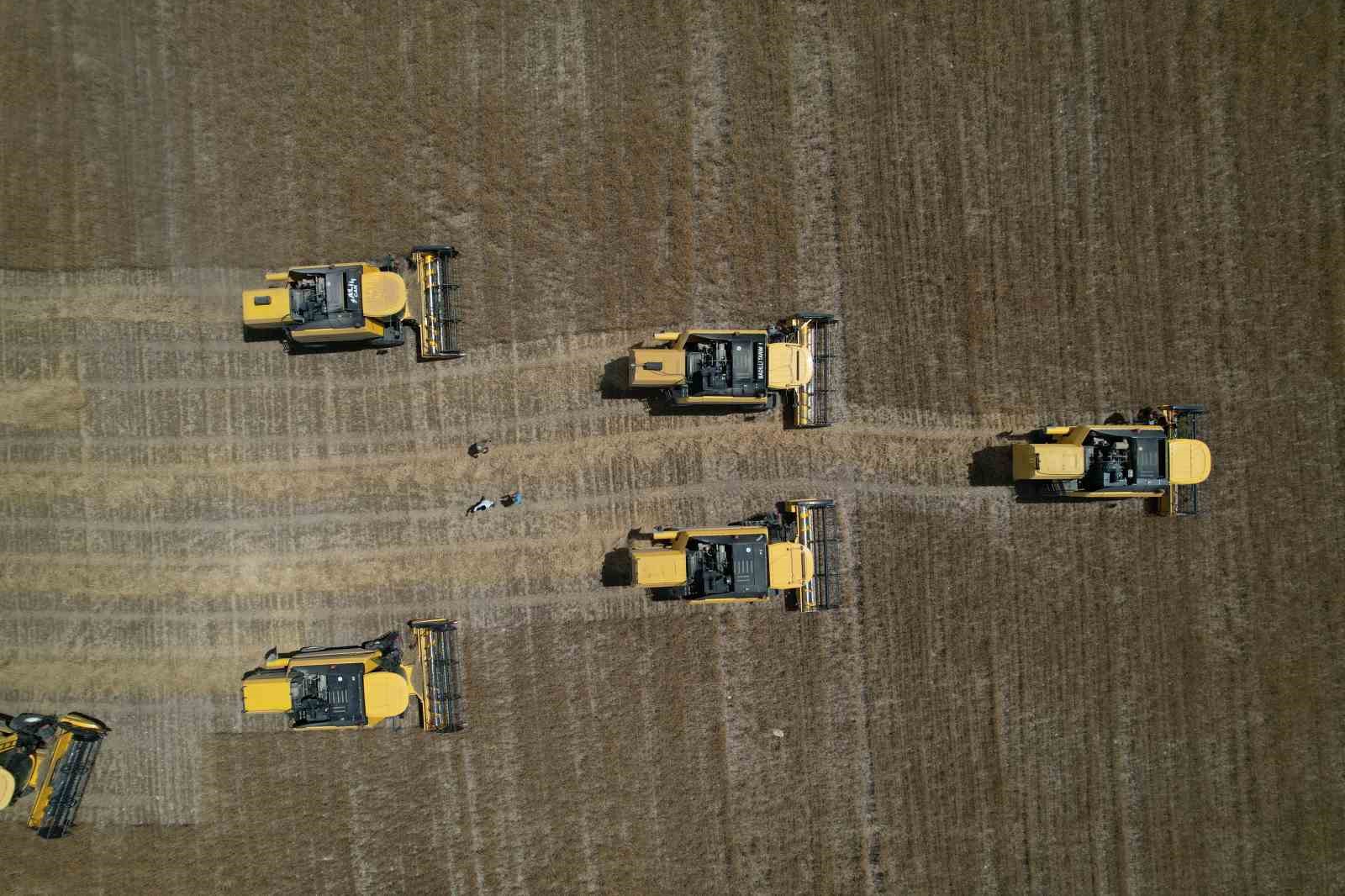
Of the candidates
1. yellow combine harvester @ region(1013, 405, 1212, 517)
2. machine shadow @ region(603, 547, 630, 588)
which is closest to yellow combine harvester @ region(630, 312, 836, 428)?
machine shadow @ region(603, 547, 630, 588)

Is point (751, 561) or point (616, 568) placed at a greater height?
point (751, 561)

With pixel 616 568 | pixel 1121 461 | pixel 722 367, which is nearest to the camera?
pixel 722 367

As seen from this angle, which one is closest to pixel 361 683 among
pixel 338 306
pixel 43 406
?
pixel 338 306

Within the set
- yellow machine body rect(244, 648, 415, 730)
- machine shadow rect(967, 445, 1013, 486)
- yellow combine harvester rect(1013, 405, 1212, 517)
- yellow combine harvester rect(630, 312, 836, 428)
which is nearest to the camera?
yellow machine body rect(244, 648, 415, 730)

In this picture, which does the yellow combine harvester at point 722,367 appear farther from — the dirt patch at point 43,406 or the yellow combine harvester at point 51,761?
the yellow combine harvester at point 51,761

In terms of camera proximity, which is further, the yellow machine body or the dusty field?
the dusty field

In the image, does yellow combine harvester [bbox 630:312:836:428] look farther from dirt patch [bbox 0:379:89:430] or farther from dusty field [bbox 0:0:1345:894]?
dirt patch [bbox 0:379:89:430]

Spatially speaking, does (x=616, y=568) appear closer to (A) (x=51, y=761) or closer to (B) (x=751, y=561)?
(B) (x=751, y=561)

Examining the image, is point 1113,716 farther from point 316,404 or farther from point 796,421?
point 316,404
